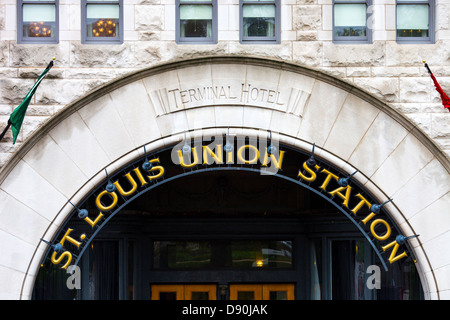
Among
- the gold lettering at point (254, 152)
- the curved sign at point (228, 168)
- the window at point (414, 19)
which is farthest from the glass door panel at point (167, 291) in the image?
the window at point (414, 19)

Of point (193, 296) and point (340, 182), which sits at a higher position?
point (340, 182)

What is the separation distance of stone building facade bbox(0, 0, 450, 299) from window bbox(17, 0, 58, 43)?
0.63 ft

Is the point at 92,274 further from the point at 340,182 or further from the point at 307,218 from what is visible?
the point at 340,182

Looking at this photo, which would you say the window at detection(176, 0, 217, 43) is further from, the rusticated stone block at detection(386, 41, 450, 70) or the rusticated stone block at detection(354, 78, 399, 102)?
the rusticated stone block at detection(386, 41, 450, 70)

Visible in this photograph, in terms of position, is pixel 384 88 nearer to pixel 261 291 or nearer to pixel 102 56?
pixel 102 56

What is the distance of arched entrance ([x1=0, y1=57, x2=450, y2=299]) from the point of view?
42.7 ft

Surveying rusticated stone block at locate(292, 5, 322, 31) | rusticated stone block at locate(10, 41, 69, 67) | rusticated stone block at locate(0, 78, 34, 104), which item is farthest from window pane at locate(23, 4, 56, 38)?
rusticated stone block at locate(292, 5, 322, 31)

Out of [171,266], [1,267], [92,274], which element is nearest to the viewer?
[1,267]

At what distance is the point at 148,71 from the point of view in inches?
514

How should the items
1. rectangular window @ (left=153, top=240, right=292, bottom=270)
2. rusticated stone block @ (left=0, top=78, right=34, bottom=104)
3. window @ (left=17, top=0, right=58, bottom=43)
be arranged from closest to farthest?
1. rusticated stone block @ (left=0, top=78, right=34, bottom=104)
2. window @ (left=17, top=0, right=58, bottom=43)
3. rectangular window @ (left=153, top=240, right=292, bottom=270)

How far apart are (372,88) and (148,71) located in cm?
359

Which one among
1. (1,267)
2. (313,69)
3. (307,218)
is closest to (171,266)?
(307,218)

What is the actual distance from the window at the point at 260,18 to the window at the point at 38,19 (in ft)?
10.1

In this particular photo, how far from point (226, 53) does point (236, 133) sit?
1291 mm
